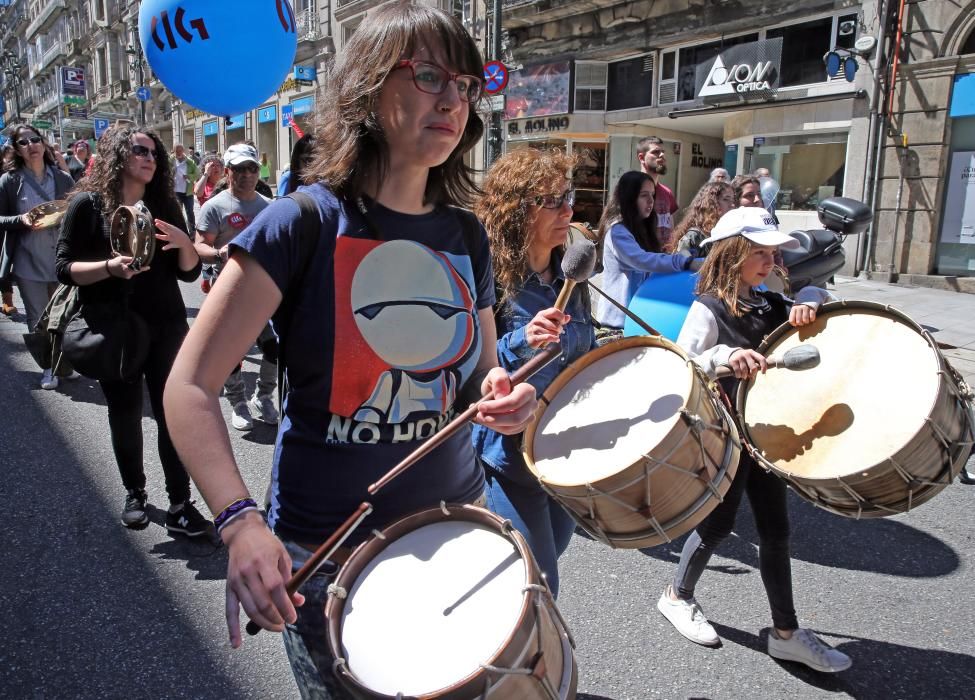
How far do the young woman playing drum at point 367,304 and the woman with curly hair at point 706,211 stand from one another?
13.4ft

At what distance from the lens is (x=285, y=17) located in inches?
183

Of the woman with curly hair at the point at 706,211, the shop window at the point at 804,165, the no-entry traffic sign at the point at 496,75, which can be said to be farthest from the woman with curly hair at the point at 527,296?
the shop window at the point at 804,165

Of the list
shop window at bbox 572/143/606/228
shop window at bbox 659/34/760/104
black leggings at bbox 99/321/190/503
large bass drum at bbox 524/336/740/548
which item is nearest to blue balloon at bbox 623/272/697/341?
large bass drum at bbox 524/336/740/548

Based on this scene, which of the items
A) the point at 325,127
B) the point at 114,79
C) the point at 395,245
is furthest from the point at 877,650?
the point at 114,79

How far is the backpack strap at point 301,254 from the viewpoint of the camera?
4.19ft

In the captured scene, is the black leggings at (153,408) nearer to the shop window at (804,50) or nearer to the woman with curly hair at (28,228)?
the woman with curly hair at (28,228)

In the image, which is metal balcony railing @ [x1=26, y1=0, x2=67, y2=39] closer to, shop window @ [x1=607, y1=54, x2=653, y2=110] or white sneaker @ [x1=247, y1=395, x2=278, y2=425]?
shop window @ [x1=607, y1=54, x2=653, y2=110]

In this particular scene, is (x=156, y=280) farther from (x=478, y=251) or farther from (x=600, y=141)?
(x=600, y=141)

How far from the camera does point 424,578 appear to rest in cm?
127

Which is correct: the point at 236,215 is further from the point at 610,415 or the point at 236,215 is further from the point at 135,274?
the point at 610,415

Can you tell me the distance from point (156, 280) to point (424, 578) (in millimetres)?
2656

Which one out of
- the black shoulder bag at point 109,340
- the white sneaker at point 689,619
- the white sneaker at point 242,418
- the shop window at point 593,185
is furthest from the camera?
the shop window at point 593,185

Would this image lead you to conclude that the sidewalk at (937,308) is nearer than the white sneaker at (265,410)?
No

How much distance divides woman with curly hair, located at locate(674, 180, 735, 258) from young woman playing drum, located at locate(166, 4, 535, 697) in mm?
4081
